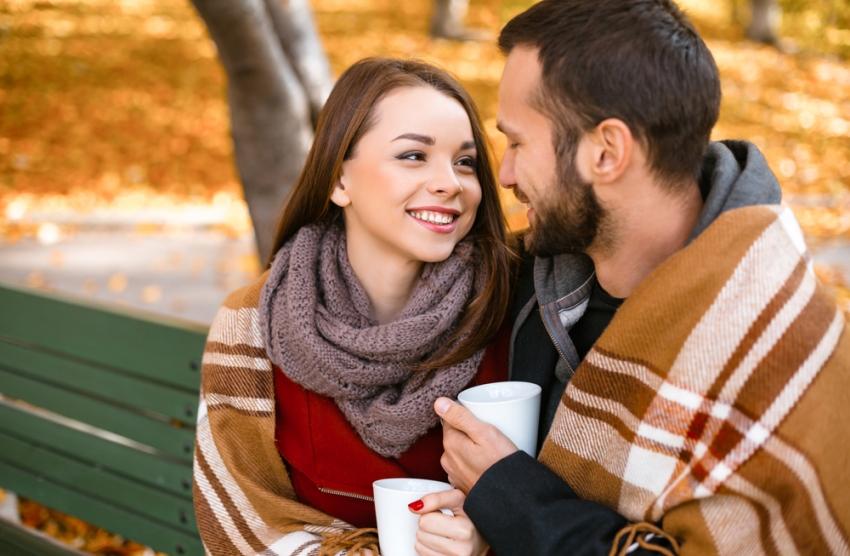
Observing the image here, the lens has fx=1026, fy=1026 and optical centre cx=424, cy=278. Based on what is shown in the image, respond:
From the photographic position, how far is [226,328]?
2.71 meters

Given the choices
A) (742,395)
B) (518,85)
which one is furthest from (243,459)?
(742,395)

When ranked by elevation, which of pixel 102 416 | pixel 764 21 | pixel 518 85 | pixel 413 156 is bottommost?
pixel 764 21

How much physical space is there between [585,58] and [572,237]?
396 millimetres

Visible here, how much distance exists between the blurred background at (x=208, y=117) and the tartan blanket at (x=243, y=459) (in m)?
0.94

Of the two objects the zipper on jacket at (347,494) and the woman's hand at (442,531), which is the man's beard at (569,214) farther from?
the zipper on jacket at (347,494)

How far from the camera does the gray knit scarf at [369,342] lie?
8.35 feet

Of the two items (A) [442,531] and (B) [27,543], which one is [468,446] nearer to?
(A) [442,531]

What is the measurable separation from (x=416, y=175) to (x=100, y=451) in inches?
69.7

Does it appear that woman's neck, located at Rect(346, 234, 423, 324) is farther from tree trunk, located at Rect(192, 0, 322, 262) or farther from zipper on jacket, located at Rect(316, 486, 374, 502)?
tree trunk, located at Rect(192, 0, 322, 262)

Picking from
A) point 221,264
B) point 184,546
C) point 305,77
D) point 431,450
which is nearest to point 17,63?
point 221,264

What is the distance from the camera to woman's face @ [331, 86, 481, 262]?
2.55 meters

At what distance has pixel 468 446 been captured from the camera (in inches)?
89.2

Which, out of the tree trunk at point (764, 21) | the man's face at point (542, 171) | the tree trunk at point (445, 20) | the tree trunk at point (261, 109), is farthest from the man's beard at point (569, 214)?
the tree trunk at point (764, 21)

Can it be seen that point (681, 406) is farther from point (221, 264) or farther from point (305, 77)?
point (221, 264)
